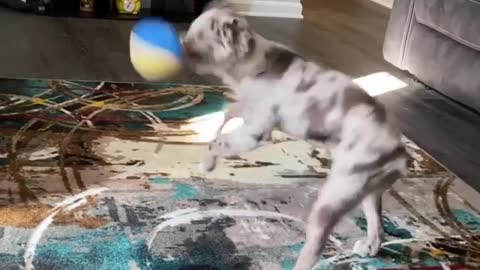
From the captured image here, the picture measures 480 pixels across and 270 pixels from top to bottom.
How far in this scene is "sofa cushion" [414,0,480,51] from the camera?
2223mm

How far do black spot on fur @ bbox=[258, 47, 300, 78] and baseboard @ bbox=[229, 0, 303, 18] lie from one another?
7.75 ft

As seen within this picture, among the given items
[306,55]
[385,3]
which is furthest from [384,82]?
[385,3]

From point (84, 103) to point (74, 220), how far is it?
633mm

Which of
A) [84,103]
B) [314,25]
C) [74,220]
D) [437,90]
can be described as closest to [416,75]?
[437,90]

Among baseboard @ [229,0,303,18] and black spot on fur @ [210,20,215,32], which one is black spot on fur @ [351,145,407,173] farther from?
baseboard @ [229,0,303,18]

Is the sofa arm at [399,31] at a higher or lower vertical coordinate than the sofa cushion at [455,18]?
lower

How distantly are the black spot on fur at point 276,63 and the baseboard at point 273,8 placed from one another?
2.36 metres

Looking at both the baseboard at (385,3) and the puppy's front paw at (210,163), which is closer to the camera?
the puppy's front paw at (210,163)

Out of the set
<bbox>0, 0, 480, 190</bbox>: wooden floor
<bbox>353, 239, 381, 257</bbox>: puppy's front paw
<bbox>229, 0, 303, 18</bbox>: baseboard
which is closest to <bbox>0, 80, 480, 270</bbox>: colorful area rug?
<bbox>353, 239, 381, 257</bbox>: puppy's front paw

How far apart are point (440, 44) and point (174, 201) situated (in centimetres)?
127

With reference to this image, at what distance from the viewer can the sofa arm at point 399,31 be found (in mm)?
2615

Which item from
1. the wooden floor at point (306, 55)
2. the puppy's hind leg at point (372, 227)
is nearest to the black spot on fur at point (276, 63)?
the puppy's hind leg at point (372, 227)

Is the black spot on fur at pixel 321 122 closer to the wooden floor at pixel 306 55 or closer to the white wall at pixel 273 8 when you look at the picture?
the wooden floor at pixel 306 55

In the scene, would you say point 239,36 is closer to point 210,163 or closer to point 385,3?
point 210,163
